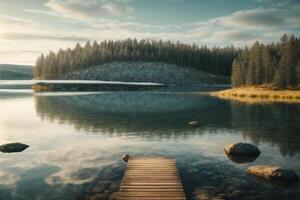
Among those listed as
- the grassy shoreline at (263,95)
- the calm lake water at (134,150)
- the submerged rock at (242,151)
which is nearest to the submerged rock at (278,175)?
the calm lake water at (134,150)

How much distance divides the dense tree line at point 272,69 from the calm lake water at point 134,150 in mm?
55563

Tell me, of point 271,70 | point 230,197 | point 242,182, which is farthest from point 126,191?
point 271,70

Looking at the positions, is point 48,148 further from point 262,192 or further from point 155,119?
point 155,119

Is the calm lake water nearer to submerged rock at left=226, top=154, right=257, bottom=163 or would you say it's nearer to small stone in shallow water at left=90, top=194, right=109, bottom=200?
submerged rock at left=226, top=154, right=257, bottom=163

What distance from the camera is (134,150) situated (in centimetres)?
3206

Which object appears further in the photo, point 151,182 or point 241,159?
point 241,159

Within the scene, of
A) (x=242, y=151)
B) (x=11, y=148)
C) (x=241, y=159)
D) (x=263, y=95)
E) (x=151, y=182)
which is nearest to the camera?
(x=151, y=182)

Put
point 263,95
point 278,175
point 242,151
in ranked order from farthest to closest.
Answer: point 263,95, point 242,151, point 278,175

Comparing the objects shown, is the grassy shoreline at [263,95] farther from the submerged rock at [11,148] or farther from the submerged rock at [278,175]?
the submerged rock at [278,175]

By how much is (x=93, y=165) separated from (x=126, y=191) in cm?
814

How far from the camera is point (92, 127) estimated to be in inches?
1885

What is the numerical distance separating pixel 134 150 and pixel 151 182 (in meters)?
11.9

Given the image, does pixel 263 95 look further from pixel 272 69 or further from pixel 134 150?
pixel 134 150

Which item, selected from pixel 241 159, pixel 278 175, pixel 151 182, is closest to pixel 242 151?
pixel 241 159
